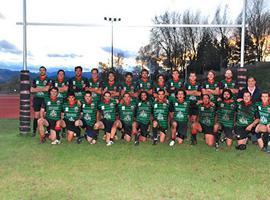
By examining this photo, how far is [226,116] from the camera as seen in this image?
7492mm

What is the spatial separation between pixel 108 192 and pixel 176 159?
6.17ft

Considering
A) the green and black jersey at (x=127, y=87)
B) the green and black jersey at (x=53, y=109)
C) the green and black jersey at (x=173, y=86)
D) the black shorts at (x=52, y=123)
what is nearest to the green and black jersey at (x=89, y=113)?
the green and black jersey at (x=53, y=109)

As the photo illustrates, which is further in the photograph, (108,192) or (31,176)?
(31,176)

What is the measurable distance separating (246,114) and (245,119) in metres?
0.09

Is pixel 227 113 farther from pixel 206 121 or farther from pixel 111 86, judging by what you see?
pixel 111 86

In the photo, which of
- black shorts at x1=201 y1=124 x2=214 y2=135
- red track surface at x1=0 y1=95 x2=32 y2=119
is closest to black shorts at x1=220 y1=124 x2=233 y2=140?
black shorts at x1=201 y1=124 x2=214 y2=135

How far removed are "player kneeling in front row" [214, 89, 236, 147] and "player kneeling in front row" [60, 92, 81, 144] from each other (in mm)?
2656

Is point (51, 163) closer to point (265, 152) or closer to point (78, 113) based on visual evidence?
point (78, 113)

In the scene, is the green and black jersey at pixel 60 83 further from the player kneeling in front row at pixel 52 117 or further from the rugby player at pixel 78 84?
the player kneeling in front row at pixel 52 117

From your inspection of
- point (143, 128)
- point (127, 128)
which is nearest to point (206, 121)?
point (143, 128)

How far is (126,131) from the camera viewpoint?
776 cm

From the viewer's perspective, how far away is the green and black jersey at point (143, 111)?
7.70 m

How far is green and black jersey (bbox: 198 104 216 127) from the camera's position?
752 centimetres

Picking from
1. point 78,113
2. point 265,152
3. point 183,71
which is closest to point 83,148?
point 78,113
